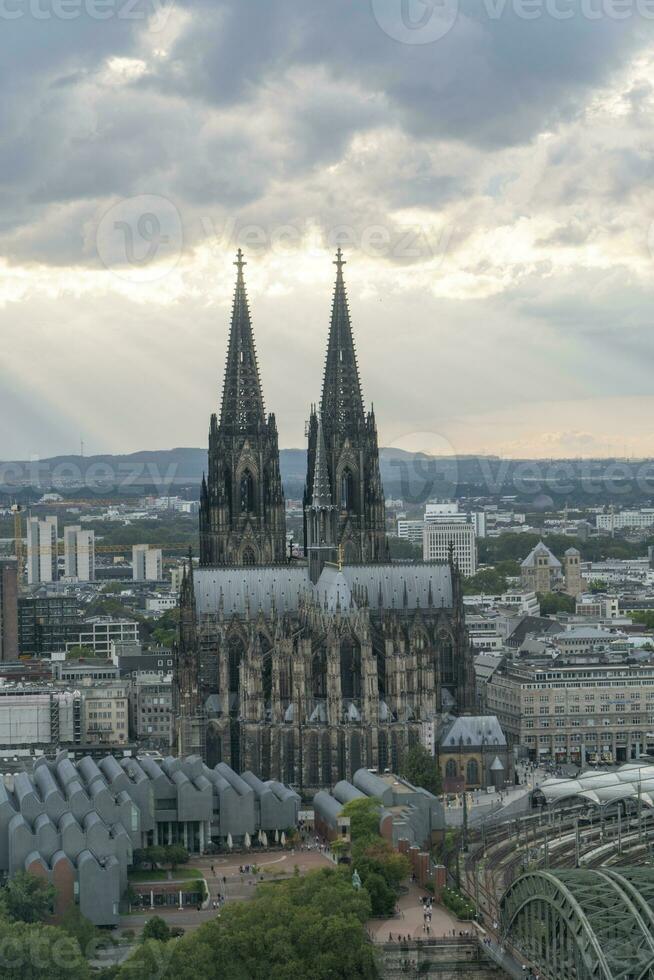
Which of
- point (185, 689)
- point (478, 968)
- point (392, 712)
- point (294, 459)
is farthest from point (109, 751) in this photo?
point (478, 968)

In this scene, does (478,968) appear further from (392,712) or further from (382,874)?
Answer: (392,712)

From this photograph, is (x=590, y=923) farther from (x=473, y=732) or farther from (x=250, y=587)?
(x=250, y=587)

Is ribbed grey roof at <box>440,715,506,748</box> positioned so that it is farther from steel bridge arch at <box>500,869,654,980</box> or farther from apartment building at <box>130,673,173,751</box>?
steel bridge arch at <box>500,869,654,980</box>

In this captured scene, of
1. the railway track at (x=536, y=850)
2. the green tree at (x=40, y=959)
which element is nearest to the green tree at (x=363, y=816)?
the railway track at (x=536, y=850)

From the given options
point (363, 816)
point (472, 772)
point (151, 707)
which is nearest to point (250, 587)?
point (472, 772)

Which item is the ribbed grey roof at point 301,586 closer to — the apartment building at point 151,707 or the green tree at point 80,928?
the apartment building at point 151,707

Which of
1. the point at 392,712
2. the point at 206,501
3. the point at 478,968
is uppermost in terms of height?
the point at 206,501

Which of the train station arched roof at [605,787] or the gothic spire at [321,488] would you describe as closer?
the train station arched roof at [605,787]
